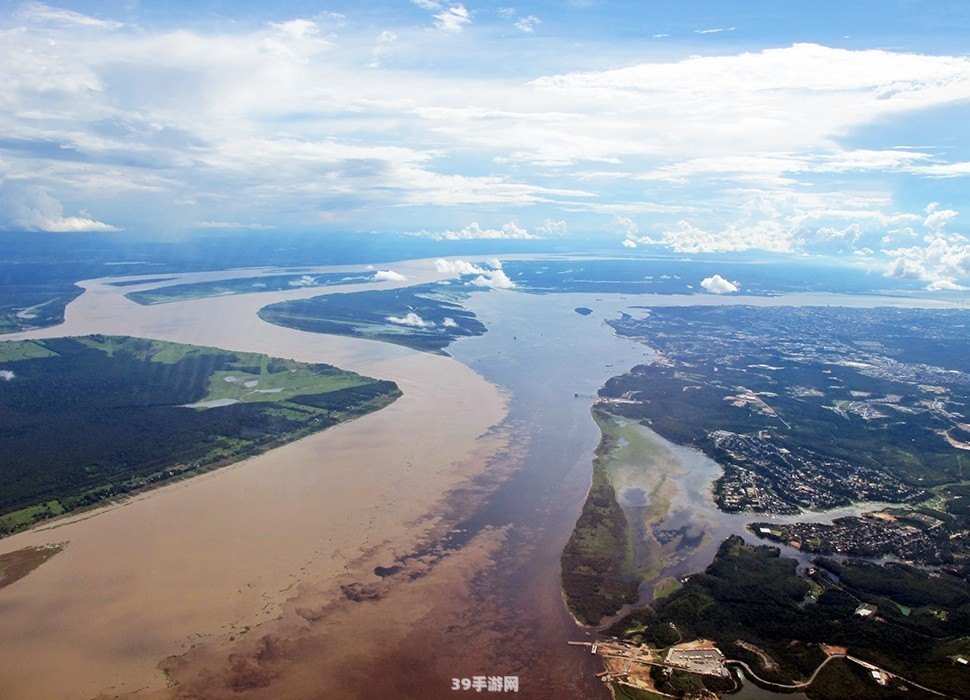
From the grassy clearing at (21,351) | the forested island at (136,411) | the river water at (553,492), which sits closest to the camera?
the river water at (553,492)

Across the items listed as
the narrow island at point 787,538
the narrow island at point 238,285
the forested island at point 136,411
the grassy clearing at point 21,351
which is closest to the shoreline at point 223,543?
the forested island at point 136,411

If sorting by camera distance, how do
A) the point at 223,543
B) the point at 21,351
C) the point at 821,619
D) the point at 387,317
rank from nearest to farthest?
1. the point at 821,619
2. the point at 223,543
3. the point at 21,351
4. the point at 387,317

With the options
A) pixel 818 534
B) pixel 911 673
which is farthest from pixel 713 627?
pixel 818 534

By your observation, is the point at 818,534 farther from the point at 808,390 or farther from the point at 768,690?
the point at 808,390

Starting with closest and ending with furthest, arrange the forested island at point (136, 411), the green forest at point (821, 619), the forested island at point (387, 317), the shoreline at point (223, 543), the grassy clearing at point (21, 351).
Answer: the green forest at point (821, 619)
the shoreline at point (223, 543)
the forested island at point (136, 411)
the grassy clearing at point (21, 351)
the forested island at point (387, 317)

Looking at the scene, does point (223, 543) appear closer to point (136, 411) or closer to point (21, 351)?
point (136, 411)

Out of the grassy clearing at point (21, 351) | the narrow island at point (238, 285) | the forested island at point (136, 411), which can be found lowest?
the forested island at point (136, 411)

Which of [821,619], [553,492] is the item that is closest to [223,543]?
[553,492]

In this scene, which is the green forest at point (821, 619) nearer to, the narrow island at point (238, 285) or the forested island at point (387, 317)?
the forested island at point (387, 317)

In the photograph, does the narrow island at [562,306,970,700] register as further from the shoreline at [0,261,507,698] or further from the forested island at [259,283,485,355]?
the forested island at [259,283,485,355]
